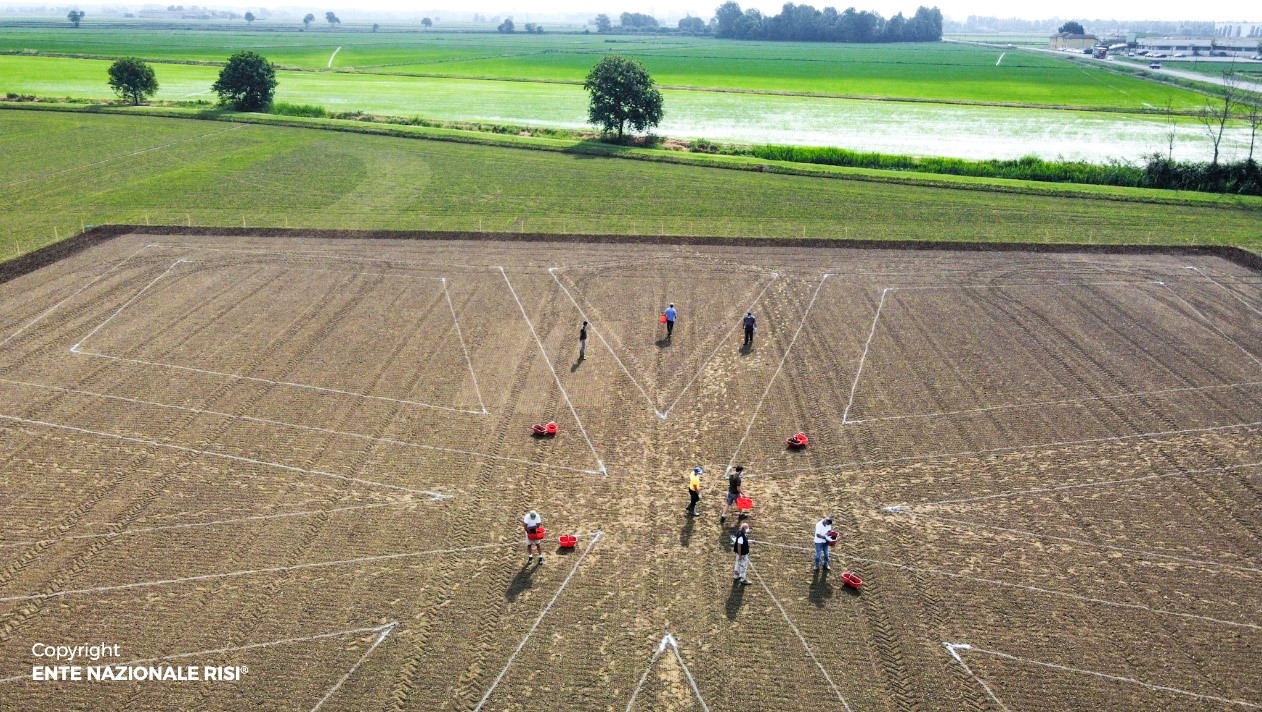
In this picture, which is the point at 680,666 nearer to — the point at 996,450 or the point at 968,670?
the point at 968,670

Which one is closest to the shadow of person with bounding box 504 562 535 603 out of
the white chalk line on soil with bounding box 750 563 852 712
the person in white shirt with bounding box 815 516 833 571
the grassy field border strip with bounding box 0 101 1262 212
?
the white chalk line on soil with bounding box 750 563 852 712

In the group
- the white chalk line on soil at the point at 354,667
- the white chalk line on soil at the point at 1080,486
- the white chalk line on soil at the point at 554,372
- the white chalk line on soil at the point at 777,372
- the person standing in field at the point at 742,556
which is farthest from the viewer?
the white chalk line on soil at the point at 777,372

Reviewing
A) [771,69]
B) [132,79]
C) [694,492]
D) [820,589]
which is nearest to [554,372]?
[694,492]

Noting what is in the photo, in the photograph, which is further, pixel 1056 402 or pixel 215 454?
pixel 1056 402

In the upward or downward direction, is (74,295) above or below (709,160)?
below

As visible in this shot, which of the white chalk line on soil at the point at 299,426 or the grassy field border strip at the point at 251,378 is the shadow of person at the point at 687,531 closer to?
the white chalk line on soil at the point at 299,426

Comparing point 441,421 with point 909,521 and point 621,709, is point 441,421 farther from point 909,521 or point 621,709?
point 909,521

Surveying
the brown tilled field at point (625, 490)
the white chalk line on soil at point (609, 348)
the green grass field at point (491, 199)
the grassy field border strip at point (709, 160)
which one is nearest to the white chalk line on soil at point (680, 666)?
the brown tilled field at point (625, 490)
